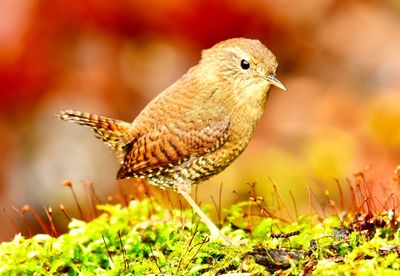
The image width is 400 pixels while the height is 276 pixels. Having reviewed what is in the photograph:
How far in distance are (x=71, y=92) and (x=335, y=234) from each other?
434cm

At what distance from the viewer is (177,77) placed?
7.22 m

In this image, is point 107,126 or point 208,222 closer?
point 208,222

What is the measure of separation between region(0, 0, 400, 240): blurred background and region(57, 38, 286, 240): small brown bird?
237 centimetres

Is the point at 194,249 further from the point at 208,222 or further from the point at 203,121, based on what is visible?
the point at 203,121

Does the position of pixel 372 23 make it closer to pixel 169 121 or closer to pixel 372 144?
pixel 372 144

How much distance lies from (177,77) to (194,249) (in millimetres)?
4321

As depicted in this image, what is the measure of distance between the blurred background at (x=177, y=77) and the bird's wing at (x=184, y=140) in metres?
2.46

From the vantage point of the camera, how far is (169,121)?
3.88 meters

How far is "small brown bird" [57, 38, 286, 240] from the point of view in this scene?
3.85 m

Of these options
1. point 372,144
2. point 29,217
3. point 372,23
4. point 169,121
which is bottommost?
point 29,217

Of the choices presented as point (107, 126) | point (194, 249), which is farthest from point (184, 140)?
point (194, 249)

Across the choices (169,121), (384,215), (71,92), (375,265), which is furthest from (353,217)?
(71,92)

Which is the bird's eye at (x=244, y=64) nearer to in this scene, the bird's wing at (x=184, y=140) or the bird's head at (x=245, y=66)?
the bird's head at (x=245, y=66)

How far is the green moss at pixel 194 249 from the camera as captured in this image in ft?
9.09
